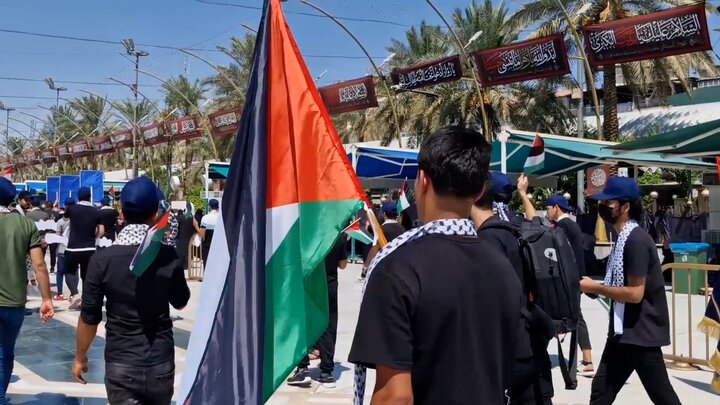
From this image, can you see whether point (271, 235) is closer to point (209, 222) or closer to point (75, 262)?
point (75, 262)

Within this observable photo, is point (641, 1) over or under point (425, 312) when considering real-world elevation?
over

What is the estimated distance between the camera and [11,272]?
16.7ft

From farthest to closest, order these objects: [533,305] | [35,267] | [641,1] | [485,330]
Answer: [641,1], [35,267], [533,305], [485,330]

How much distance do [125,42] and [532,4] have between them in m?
26.8

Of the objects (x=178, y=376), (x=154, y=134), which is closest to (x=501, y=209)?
(x=178, y=376)

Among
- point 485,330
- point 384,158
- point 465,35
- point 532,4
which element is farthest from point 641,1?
point 485,330

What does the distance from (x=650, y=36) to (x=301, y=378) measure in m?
9.99

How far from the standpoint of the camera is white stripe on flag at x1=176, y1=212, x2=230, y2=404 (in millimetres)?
2732

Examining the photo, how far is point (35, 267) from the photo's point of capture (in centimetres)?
522

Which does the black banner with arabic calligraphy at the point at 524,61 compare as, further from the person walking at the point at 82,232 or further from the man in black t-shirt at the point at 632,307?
the man in black t-shirt at the point at 632,307

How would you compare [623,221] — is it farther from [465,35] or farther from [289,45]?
[465,35]

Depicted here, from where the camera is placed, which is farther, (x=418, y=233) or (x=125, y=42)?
(x=125, y=42)

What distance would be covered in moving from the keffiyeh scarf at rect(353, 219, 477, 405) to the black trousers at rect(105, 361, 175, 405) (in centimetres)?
186

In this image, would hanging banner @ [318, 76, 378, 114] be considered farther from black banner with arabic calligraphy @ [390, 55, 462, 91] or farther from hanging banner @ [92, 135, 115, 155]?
hanging banner @ [92, 135, 115, 155]
